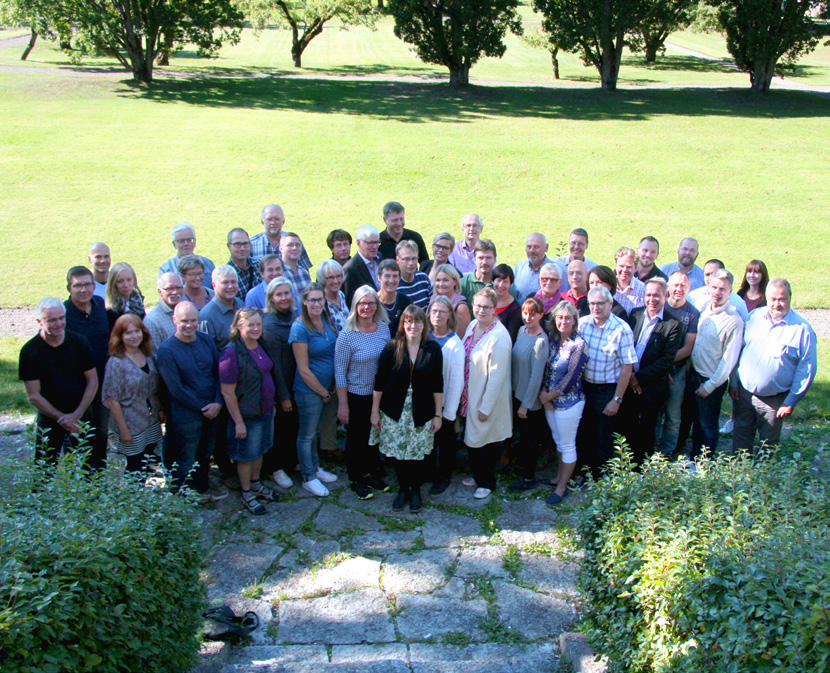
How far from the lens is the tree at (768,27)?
2938 cm

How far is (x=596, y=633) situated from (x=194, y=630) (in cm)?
245

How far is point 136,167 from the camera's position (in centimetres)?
2097

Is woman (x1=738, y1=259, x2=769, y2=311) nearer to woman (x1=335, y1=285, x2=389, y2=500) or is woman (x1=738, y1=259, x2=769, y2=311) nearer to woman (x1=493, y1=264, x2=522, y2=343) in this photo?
woman (x1=493, y1=264, x2=522, y2=343)

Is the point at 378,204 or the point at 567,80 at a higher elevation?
the point at 567,80

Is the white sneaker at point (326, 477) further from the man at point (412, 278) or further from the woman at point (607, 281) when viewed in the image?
the woman at point (607, 281)

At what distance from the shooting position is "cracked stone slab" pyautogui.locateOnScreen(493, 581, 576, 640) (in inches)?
208

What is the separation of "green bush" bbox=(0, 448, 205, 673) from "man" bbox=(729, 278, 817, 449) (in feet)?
18.1

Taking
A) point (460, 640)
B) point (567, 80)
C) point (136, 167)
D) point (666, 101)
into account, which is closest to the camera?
point (460, 640)

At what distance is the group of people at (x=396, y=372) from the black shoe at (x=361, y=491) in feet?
0.07

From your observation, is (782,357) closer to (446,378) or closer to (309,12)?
(446,378)

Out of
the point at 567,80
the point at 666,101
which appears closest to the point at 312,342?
the point at 666,101

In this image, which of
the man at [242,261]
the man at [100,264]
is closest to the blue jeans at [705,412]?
the man at [242,261]

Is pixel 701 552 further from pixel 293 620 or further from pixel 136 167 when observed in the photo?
pixel 136 167

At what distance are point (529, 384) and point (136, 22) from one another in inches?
1116
